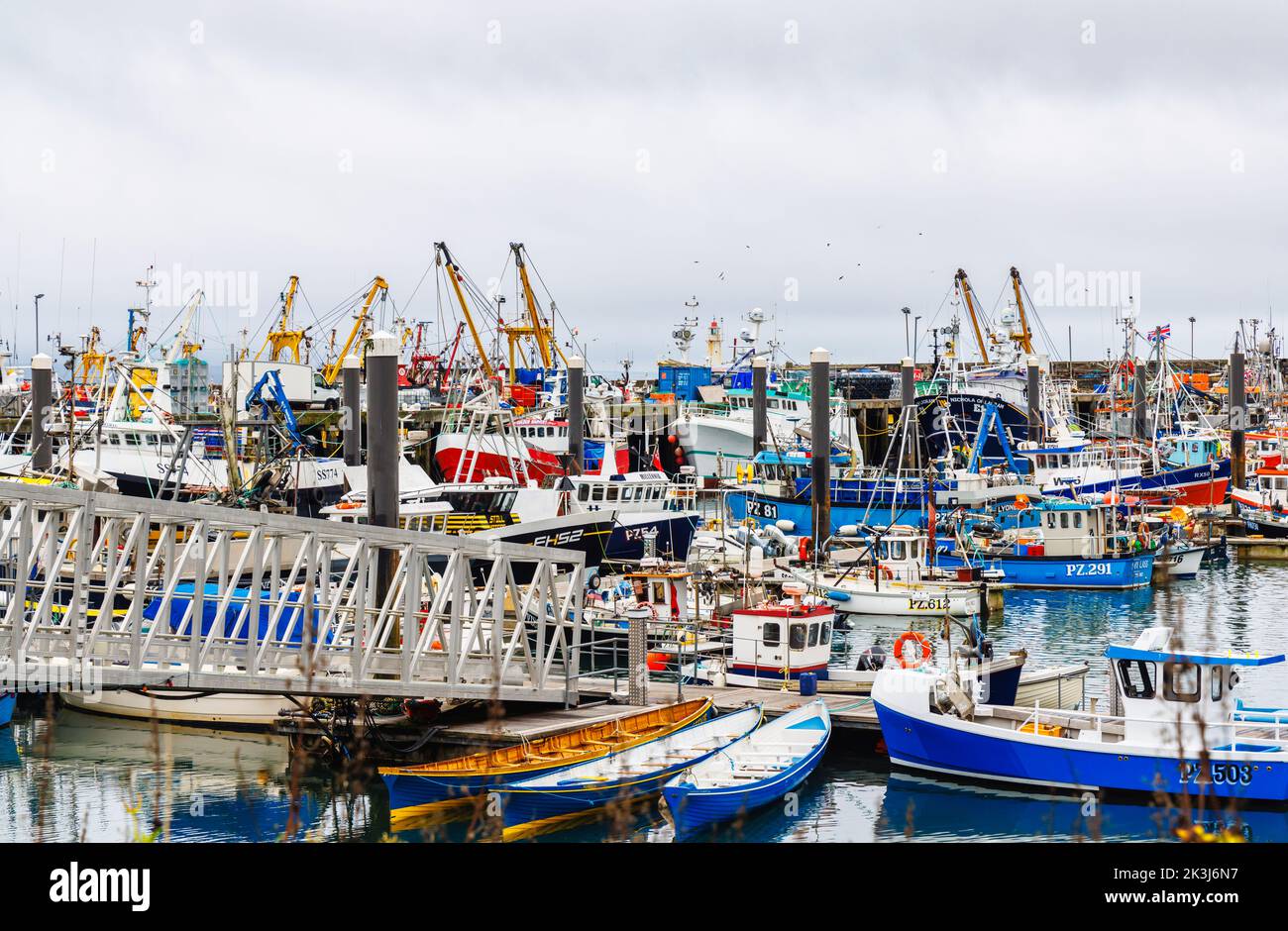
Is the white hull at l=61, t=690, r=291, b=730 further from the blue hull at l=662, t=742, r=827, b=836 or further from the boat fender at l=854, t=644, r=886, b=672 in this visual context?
the boat fender at l=854, t=644, r=886, b=672

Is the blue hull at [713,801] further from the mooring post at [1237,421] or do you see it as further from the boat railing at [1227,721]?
the mooring post at [1237,421]

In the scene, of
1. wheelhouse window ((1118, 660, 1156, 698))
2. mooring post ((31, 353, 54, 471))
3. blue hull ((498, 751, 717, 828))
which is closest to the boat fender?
wheelhouse window ((1118, 660, 1156, 698))

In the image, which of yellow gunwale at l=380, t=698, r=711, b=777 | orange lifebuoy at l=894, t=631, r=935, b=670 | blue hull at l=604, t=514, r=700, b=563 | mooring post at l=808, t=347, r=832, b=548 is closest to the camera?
yellow gunwale at l=380, t=698, r=711, b=777

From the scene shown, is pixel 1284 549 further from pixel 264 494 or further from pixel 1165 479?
pixel 264 494

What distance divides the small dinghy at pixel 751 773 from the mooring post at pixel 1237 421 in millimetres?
46013

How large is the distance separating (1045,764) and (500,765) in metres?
8.47

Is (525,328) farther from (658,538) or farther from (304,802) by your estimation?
(304,802)

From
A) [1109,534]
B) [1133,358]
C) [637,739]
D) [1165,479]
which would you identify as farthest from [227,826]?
[1133,358]

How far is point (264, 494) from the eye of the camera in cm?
4491

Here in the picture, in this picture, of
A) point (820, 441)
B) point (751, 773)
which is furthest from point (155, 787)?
point (820, 441)

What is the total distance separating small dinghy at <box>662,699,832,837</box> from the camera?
19953 mm

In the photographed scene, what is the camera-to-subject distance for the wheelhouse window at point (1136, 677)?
2111cm

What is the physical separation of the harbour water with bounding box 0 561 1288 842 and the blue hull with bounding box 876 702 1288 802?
0.31 m
